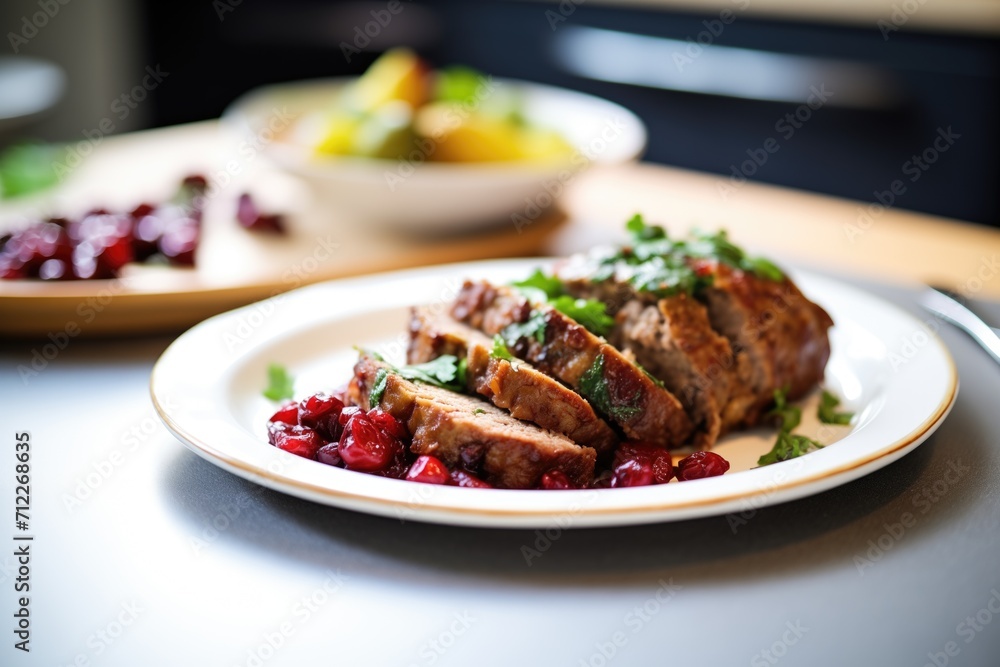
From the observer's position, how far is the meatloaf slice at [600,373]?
286cm

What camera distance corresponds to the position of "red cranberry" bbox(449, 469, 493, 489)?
2.50 metres

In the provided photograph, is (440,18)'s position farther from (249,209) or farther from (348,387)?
(348,387)

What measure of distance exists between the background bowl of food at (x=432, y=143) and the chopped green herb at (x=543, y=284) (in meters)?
1.37

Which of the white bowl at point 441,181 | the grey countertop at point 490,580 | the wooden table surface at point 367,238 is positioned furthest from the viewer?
the white bowl at point 441,181

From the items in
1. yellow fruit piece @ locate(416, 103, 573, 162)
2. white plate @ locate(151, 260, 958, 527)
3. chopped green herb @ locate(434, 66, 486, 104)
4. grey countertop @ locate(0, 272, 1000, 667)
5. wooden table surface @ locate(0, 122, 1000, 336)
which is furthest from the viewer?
chopped green herb @ locate(434, 66, 486, 104)

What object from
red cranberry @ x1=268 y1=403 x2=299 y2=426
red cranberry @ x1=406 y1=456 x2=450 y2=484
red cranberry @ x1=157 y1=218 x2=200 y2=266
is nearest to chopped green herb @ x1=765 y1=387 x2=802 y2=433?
red cranberry @ x1=406 y1=456 x2=450 y2=484

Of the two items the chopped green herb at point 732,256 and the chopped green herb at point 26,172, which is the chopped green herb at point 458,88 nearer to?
the chopped green herb at point 26,172

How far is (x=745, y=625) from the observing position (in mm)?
2090

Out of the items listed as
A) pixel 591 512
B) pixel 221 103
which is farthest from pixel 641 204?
pixel 221 103

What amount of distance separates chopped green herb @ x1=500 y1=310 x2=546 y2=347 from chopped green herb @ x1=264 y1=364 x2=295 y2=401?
0.73 meters

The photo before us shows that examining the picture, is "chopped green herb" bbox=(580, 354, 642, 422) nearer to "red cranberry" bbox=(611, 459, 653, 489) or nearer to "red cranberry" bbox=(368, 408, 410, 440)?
"red cranberry" bbox=(611, 459, 653, 489)

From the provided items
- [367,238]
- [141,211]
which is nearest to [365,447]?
[367,238]

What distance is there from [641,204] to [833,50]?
8.34 ft

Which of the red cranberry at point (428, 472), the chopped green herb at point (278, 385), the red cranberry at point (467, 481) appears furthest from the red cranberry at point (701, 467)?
the chopped green herb at point (278, 385)
